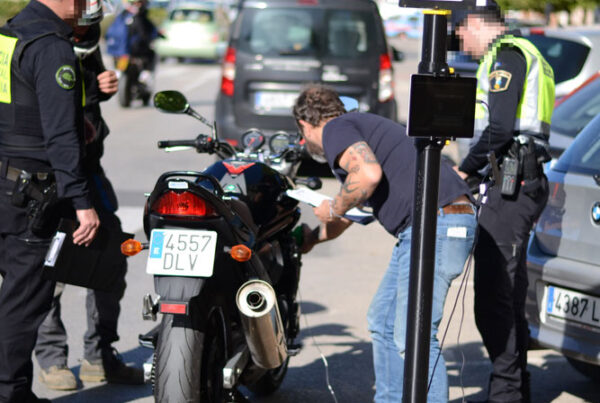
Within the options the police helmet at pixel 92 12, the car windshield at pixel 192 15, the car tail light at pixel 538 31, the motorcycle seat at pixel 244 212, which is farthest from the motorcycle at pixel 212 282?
the car windshield at pixel 192 15

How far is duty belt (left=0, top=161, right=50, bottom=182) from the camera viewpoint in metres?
4.42

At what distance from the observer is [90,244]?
4477 millimetres

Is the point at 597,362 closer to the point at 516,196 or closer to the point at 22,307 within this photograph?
the point at 516,196

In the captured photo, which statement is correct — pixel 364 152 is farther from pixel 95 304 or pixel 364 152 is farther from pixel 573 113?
pixel 573 113

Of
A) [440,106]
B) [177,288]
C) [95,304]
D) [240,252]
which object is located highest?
[440,106]

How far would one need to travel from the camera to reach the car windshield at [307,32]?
1173 cm

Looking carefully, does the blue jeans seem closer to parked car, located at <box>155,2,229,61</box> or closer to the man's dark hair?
the man's dark hair

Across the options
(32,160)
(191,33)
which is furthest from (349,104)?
(191,33)

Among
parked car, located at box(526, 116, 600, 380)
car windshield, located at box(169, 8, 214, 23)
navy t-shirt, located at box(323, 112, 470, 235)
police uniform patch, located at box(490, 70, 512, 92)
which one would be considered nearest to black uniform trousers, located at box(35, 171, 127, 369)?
navy t-shirt, located at box(323, 112, 470, 235)

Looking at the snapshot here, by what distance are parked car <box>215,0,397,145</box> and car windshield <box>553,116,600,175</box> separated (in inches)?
253

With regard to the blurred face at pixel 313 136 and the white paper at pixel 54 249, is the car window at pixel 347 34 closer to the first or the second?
the blurred face at pixel 313 136

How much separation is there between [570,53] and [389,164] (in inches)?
266

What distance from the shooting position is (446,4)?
3.06 metres

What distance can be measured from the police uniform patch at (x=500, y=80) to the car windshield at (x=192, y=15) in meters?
26.4
